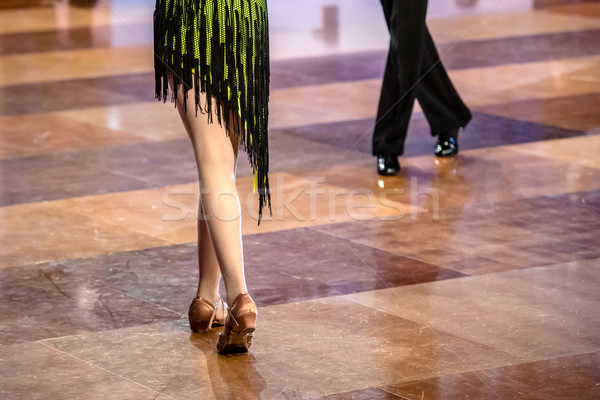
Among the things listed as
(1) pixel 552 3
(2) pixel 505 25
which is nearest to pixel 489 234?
(2) pixel 505 25

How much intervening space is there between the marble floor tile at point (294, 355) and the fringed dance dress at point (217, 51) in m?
0.65

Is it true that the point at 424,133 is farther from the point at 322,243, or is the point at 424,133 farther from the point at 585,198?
the point at 322,243

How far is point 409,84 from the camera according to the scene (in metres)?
5.13

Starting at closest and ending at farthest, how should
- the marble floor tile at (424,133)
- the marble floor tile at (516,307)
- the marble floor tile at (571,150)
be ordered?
1. the marble floor tile at (516,307)
2. the marble floor tile at (571,150)
3. the marble floor tile at (424,133)

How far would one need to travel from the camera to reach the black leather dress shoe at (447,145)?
5438 millimetres

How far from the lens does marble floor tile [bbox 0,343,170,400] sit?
2930 millimetres

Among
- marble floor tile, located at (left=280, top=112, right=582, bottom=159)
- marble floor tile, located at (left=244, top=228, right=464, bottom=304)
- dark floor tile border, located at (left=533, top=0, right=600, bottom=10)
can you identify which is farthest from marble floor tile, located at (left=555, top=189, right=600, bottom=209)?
dark floor tile border, located at (left=533, top=0, right=600, bottom=10)

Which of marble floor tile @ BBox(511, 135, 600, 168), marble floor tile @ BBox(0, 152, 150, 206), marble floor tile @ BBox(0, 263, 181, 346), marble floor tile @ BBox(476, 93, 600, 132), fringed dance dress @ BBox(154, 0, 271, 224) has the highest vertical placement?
fringed dance dress @ BBox(154, 0, 271, 224)

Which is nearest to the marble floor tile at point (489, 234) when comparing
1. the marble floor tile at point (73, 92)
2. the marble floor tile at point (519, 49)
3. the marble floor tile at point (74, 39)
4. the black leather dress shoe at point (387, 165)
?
the black leather dress shoe at point (387, 165)

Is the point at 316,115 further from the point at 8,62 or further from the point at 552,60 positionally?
the point at 8,62

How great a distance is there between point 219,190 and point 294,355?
0.53 metres

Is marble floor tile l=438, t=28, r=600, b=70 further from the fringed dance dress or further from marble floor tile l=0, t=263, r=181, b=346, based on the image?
the fringed dance dress

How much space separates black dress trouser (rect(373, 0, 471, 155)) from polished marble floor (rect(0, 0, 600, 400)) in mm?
187

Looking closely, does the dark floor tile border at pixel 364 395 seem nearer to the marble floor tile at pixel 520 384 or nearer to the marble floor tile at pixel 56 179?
the marble floor tile at pixel 520 384
